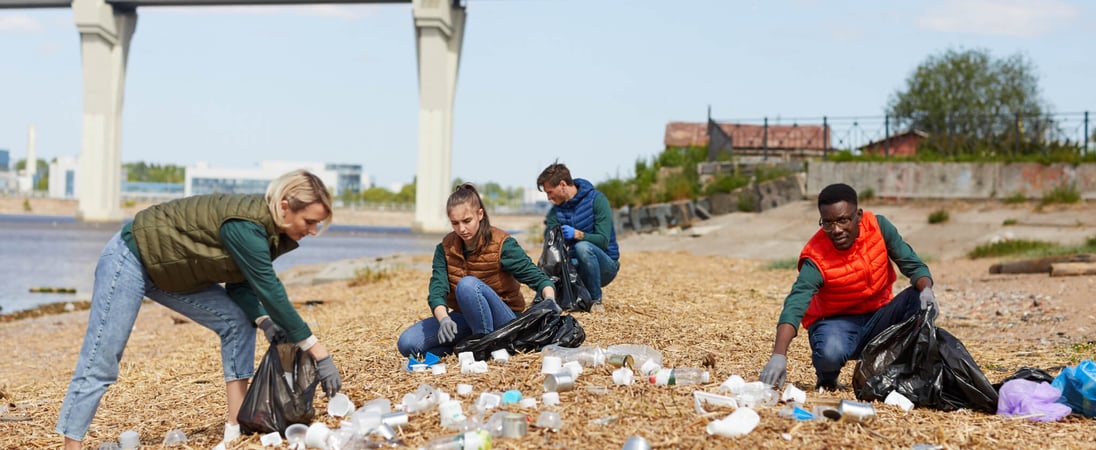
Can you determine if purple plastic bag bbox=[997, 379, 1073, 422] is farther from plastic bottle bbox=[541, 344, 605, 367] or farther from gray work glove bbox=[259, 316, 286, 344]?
gray work glove bbox=[259, 316, 286, 344]

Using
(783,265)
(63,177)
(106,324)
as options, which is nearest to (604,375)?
(106,324)

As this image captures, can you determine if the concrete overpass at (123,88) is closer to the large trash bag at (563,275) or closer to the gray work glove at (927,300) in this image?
the large trash bag at (563,275)

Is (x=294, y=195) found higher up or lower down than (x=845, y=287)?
higher up

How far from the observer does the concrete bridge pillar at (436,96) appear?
49.0m

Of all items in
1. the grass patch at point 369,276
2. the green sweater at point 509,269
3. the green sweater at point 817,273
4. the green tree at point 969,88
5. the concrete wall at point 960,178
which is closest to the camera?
the green sweater at point 817,273

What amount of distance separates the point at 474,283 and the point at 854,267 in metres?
2.05

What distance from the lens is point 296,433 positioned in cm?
420

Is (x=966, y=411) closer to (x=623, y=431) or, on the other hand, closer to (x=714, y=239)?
(x=623, y=431)

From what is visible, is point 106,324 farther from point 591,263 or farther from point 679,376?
point 591,263

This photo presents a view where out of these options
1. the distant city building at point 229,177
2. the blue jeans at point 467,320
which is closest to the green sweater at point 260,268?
the blue jeans at point 467,320

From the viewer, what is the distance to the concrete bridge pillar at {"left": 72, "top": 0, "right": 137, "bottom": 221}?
53.8m

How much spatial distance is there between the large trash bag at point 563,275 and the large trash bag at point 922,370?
3.38 m

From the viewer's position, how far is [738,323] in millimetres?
8516

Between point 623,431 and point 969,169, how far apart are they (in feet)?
72.9
